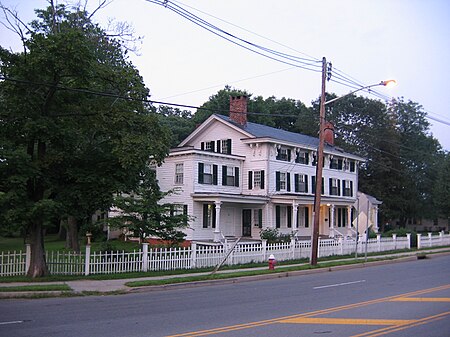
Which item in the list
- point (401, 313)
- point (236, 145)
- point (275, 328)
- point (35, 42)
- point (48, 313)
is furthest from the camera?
point (236, 145)

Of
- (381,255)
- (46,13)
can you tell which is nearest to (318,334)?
(381,255)

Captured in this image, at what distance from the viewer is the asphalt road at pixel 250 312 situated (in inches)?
382

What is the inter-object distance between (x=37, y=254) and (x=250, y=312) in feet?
32.9

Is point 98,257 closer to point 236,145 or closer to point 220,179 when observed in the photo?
point 220,179

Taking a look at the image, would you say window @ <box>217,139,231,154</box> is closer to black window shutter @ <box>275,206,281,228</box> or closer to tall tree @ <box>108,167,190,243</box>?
black window shutter @ <box>275,206,281,228</box>

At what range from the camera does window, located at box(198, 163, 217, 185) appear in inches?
1467

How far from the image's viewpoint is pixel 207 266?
23281 millimetres

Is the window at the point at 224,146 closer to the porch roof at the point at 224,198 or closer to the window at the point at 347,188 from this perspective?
the porch roof at the point at 224,198

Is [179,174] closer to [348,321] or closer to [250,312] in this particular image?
[250,312]

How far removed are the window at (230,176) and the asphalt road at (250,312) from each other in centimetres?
2129

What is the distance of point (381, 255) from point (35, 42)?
79.5 ft

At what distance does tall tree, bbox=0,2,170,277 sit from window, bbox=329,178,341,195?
1222 inches

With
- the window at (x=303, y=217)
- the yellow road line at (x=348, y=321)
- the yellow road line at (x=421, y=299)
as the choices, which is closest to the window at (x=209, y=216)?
the window at (x=303, y=217)

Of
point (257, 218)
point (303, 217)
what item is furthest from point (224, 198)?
point (303, 217)
